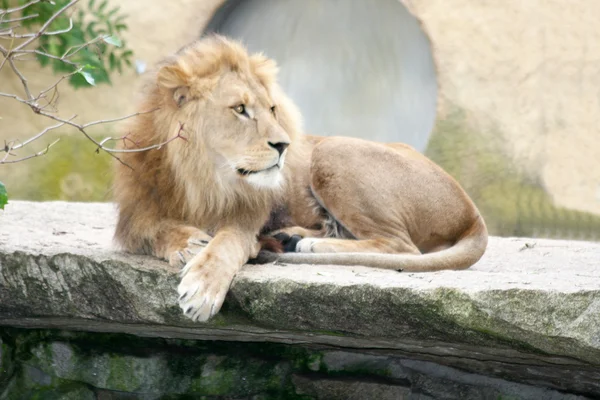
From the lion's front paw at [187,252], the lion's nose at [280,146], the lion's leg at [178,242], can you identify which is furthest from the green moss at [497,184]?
the lion's front paw at [187,252]

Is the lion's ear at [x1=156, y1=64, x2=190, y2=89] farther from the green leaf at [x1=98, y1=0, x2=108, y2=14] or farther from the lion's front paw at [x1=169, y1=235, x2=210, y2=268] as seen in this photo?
the green leaf at [x1=98, y1=0, x2=108, y2=14]

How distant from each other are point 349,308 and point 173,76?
1.12m

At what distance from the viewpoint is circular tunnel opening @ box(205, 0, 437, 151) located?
28.2 ft

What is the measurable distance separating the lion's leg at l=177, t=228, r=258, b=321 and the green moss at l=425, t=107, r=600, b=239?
4.82 meters

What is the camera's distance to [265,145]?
130 inches

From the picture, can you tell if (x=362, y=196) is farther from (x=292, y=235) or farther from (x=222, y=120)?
(x=222, y=120)

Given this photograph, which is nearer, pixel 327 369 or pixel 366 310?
pixel 366 310

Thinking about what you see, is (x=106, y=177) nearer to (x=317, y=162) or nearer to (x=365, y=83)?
(x=365, y=83)

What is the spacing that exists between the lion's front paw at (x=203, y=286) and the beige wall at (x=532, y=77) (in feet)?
16.9

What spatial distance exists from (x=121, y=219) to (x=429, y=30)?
16.2ft

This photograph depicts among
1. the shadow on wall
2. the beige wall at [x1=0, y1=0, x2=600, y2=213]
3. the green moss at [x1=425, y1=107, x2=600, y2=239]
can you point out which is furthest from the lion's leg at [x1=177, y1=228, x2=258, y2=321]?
the beige wall at [x1=0, y1=0, x2=600, y2=213]

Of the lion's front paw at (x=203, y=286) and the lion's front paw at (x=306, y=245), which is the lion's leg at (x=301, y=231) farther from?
the lion's front paw at (x=203, y=286)

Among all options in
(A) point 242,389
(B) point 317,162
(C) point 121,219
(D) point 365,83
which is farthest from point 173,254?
(D) point 365,83

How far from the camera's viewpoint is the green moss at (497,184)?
25.0ft
